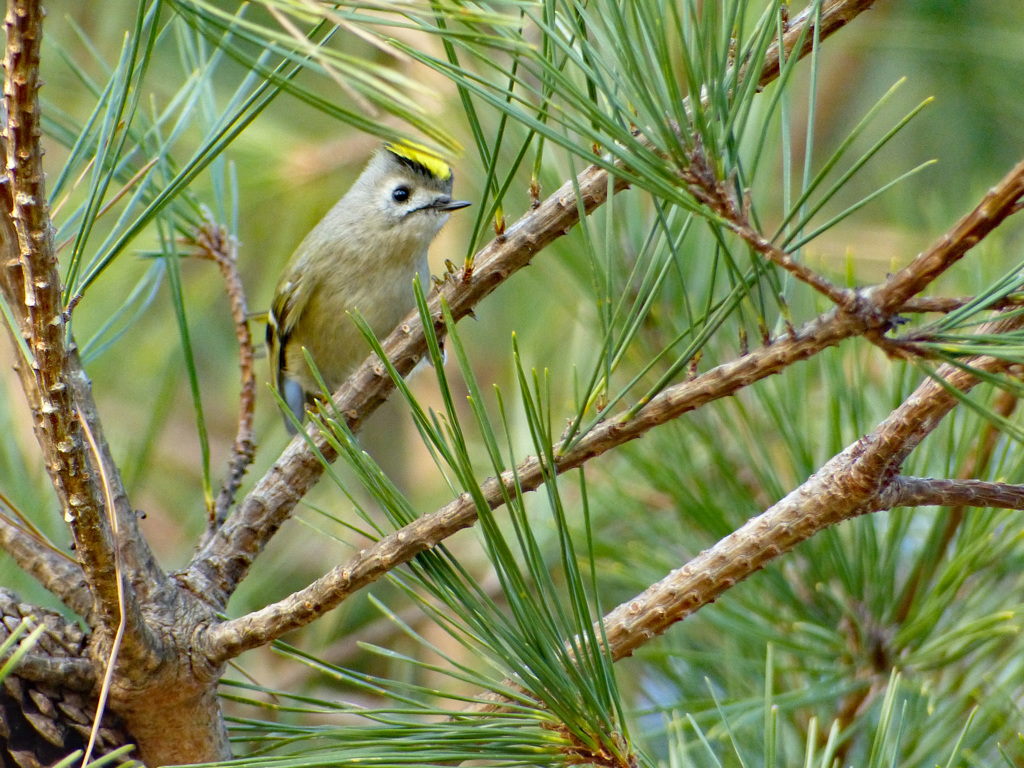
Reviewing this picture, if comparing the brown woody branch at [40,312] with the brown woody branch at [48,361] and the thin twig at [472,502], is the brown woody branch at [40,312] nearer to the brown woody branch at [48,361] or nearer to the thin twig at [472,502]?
the brown woody branch at [48,361]

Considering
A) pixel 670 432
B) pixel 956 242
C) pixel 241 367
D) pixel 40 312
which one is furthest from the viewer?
pixel 670 432

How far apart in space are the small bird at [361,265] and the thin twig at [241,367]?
601mm

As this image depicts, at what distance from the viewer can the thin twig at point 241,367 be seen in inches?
37.4

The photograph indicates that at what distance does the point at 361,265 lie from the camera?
1790 mm

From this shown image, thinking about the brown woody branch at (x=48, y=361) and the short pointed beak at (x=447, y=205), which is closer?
the brown woody branch at (x=48, y=361)

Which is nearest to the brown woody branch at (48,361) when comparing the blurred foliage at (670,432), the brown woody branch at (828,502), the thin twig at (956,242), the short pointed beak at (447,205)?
the blurred foliage at (670,432)

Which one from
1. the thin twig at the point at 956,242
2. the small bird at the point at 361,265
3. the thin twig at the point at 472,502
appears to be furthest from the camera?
the small bird at the point at 361,265

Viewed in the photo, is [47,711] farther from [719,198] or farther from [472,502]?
[719,198]

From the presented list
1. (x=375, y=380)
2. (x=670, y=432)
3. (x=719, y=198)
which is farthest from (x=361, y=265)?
(x=719, y=198)

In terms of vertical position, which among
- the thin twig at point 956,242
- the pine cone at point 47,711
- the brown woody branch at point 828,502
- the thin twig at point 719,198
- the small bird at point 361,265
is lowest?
the pine cone at point 47,711

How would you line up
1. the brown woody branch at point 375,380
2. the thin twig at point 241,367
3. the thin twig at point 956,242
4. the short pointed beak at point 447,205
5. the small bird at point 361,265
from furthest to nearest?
1. the small bird at point 361,265
2. the short pointed beak at point 447,205
3. the thin twig at point 241,367
4. the brown woody branch at point 375,380
5. the thin twig at point 956,242

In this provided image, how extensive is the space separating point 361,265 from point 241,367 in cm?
77

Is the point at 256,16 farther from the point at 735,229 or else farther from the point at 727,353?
the point at 735,229

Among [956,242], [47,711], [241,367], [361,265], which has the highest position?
[361,265]
